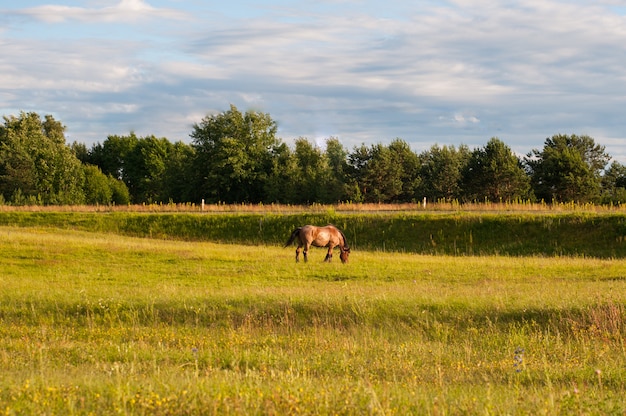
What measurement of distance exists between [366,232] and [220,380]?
35.1 meters

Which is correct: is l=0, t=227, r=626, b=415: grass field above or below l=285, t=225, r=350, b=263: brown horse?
below

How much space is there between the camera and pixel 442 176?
271ft

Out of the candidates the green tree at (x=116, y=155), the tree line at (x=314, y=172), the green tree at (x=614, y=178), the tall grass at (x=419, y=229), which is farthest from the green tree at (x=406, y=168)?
the green tree at (x=116, y=155)

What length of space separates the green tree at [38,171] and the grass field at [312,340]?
65.3 meters

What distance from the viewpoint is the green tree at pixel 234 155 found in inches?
3167

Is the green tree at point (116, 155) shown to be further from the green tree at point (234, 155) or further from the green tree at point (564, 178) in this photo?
the green tree at point (564, 178)

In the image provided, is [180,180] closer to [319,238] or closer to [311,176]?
[311,176]

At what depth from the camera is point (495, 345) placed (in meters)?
13.4

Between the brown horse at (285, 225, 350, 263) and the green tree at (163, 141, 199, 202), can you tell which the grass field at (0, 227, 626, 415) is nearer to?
the brown horse at (285, 225, 350, 263)

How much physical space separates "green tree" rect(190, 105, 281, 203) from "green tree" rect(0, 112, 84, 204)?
18745mm

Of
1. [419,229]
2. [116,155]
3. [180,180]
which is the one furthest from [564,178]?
[116,155]

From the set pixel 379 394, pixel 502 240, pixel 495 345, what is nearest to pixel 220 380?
pixel 379 394

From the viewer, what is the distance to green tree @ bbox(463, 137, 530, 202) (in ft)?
233

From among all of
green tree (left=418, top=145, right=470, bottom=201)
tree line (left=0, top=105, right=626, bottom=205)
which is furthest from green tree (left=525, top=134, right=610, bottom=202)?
green tree (left=418, top=145, right=470, bottom=201)
